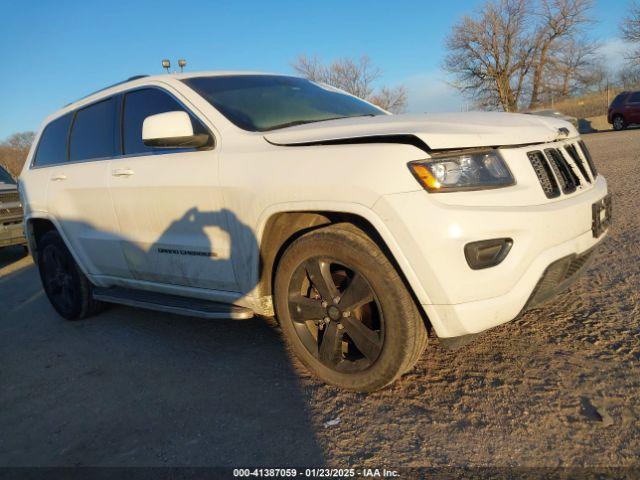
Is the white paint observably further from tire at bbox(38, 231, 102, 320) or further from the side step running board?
tire at bbox(38, 231, 102, 320)

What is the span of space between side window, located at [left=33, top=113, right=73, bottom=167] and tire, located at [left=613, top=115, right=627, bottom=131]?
73.5 ft

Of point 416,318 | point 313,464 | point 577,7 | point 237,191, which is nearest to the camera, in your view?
point 313,464

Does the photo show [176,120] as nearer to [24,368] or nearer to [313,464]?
[313,464]

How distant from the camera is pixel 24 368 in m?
3.61

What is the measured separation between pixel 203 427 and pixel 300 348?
0.65m

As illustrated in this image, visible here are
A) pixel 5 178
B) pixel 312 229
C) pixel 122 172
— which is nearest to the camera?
pixel 312 229

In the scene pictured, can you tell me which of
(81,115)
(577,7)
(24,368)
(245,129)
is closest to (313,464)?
(245,129)

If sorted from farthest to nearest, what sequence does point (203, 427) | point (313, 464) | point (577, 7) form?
1. point (577, 7)
2. point (203, 427)
3. point (313, 464)

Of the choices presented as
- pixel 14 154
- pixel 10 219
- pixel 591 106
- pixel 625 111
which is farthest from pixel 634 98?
pixel 14 154

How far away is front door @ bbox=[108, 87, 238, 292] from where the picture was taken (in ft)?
9.64

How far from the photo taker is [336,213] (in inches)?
101

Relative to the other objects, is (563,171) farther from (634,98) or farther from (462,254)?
(634,98)

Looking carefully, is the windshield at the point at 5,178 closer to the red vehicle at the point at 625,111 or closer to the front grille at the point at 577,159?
the front grille at the point at 577,159

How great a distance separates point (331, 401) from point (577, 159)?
1.92 metres
